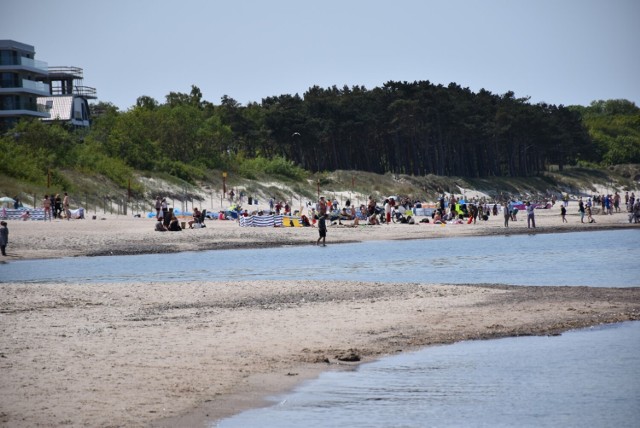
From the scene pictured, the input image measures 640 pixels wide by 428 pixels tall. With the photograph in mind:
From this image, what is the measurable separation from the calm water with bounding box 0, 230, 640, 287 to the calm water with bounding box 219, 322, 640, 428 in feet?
30.8

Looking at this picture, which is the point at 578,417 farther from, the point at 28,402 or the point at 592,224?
the point at 592,224

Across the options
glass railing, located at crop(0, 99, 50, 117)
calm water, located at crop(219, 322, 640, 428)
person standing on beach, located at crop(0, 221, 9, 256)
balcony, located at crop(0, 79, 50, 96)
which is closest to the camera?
calm water, located at crop(219, 322, 640, 428)

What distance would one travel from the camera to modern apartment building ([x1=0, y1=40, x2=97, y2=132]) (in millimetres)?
83875

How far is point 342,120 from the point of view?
106000mm

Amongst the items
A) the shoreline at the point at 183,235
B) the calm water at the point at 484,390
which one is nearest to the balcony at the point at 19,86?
the shoreline at the point at 183,235

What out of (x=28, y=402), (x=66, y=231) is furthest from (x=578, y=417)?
(x=66, y=231)

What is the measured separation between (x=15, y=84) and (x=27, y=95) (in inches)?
83.8

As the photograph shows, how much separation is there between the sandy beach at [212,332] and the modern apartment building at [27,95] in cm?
6559

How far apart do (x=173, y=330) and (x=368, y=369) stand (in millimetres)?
3793

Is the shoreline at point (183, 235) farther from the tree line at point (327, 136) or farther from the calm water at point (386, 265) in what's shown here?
the tree line at point (327, 136)

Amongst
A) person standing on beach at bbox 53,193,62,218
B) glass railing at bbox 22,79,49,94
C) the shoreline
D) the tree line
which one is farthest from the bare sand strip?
glass railing at bbox 22,79,49,94

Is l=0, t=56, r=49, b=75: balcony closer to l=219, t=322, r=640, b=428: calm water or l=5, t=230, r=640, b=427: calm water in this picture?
l=5, t=230, r=640, b=427: calm water

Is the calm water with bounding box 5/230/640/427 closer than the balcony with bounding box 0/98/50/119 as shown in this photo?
Yes

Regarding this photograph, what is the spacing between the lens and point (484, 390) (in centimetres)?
1249
